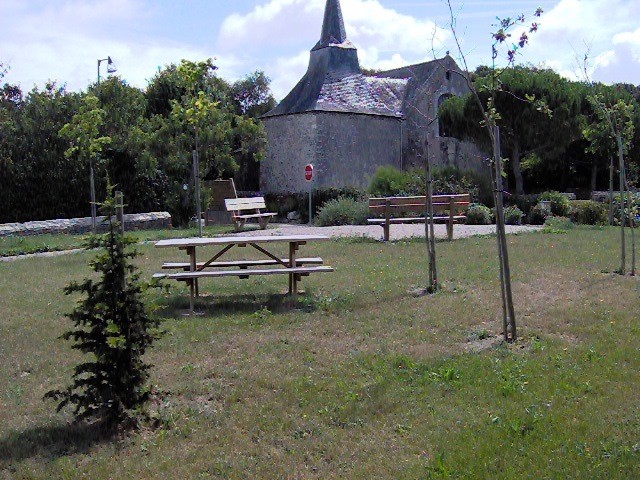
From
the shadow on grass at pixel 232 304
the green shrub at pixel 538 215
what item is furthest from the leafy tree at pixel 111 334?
the green shrub at pixel 538 215

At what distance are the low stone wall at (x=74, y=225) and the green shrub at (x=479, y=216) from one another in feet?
30.3

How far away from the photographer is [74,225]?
19.5 m

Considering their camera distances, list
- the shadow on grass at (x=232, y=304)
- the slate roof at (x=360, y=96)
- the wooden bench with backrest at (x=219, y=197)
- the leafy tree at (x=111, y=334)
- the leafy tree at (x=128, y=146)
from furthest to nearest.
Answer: the slate roof at (x=360, y=96)
the wooden bench with backrest at (x=219, y=197)
the leafy tree at (x=128, y=146)
the shadow on grass at (x=232, y=304)
the leafy tree at (x=111, y=334)

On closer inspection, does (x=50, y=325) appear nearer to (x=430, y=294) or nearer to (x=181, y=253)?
(x=430, y=294)

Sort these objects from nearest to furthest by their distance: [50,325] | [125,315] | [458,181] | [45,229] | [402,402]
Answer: [125,315] < [402,402] < [50,325] < [45,229] < [458,181]

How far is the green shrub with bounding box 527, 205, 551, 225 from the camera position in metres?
21.2

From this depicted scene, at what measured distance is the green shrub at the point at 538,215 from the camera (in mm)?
21203

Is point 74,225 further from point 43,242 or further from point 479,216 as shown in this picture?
point 479,216

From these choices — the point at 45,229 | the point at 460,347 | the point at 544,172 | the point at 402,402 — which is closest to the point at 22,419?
the point at 402,402

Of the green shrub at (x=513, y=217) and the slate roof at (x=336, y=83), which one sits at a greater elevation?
the slate roof at (x=336, y=83)

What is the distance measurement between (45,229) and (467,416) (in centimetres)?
1664

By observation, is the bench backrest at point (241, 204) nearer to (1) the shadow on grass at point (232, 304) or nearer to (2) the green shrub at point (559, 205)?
(2) the green shrub at point (559, 205)

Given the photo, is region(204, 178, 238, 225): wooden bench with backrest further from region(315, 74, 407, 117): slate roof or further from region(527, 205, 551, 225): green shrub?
region(527, 205, 551, 225): green shrub

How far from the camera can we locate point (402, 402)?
16.1 feet
